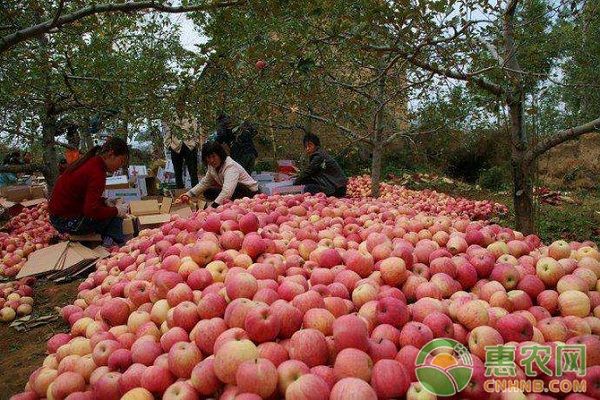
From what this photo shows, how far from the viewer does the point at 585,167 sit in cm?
1438

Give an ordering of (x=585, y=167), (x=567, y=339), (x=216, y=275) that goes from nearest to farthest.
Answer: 1. (x=567, y=339)
2. (x=216, y=275)
3. (x=585, y=167)

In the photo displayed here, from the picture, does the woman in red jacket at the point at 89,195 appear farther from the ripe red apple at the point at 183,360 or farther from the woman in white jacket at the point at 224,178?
the ripe red apple at the point at 183,360

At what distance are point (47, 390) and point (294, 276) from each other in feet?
4.30

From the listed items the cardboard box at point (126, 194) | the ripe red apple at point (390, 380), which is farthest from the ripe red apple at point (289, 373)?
the cardboard box at point (126, 194)

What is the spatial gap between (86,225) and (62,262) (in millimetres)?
614

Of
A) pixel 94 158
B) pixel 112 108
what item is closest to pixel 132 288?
pixel 94 158

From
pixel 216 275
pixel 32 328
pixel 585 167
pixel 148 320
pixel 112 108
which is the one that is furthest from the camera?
pixel 585 167

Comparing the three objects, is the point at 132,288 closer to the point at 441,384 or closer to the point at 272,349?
the point at 272,349

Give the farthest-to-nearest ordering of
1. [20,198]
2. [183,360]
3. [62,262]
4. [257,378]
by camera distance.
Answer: [20,198] → [62,262] → [183,360] → [257,378]

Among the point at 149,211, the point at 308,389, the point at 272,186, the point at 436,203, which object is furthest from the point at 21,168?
the point at 436,203

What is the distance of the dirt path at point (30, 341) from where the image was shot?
2.88m

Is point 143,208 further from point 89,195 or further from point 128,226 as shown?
point 89,195

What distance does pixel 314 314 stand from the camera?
191cm

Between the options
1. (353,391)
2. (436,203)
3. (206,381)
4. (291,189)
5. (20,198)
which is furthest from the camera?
(20,198)
